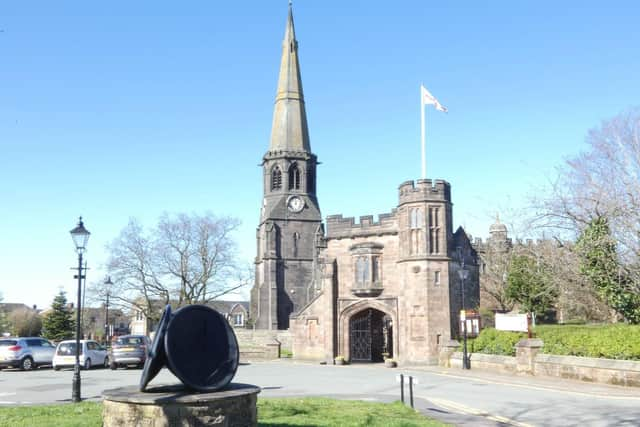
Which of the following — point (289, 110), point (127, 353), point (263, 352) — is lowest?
point (263, 352)

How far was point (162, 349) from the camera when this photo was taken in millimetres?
9414

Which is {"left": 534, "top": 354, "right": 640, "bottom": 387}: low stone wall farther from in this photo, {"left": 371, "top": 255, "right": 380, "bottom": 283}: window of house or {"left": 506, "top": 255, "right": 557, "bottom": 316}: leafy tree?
{"left": 371, "top": 255, "right": 380, "bottom": 283}: window of house

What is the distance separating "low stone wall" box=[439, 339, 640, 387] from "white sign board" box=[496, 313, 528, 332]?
137cm

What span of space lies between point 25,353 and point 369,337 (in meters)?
20.2

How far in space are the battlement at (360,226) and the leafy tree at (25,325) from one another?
174 ft

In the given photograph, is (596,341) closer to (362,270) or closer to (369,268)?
(369,268)

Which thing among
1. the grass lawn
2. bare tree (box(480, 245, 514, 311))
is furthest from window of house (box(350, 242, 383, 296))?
the grass lawn

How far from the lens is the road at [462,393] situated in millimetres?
13625

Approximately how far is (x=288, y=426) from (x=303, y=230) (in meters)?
52.1

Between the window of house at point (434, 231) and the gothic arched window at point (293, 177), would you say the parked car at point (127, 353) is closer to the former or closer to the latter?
the window of house at point (434, 231)

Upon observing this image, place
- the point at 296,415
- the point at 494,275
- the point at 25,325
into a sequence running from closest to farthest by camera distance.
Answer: the point at 296,415 → the point at 494,275 → the point at 25,325

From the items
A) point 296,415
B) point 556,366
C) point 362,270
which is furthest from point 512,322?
point 296,415

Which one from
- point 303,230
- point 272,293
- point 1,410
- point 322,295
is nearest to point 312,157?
point 303,230

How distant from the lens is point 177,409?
339 inches
